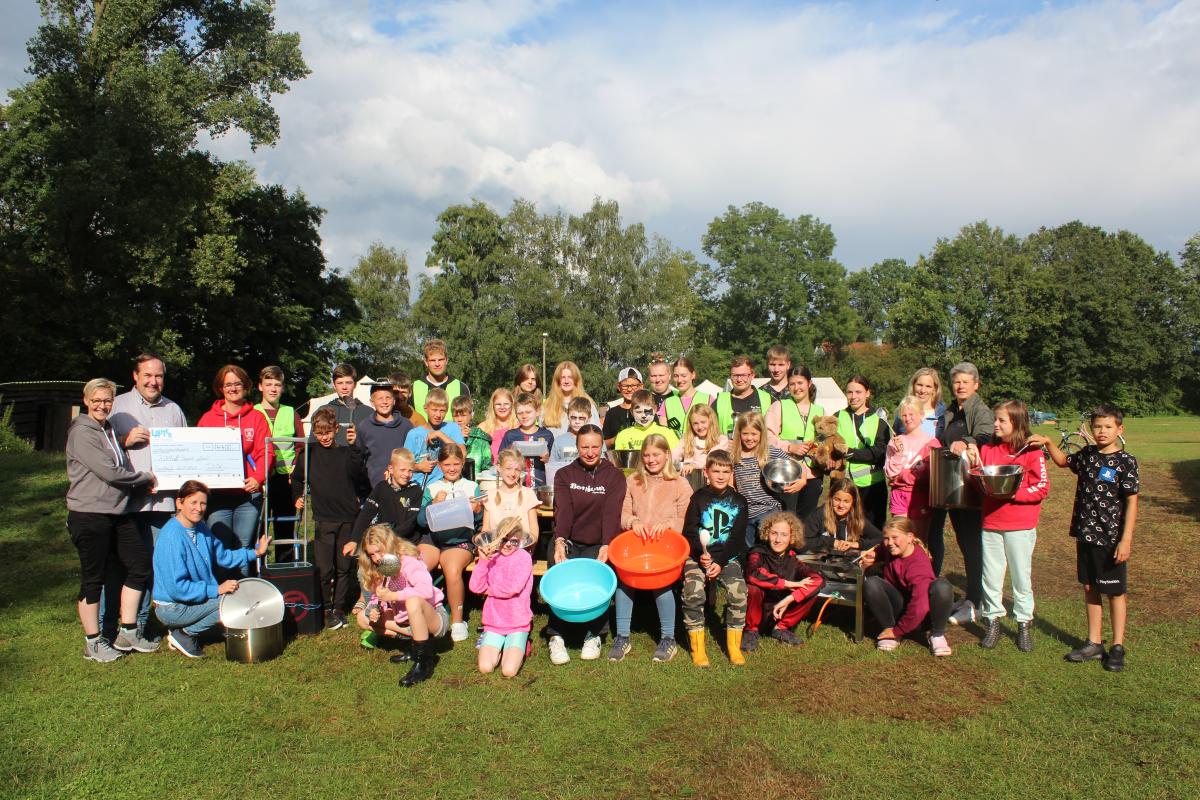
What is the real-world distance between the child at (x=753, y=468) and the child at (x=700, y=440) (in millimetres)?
227

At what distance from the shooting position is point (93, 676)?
492 cm

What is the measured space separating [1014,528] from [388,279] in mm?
42060

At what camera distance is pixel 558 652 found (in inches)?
208

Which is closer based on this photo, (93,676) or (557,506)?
(93,676)

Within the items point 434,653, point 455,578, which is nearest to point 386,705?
point 434,653

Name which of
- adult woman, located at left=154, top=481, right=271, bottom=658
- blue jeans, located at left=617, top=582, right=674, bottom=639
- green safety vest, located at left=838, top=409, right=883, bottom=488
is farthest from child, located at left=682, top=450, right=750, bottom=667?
adult woman, located at left=154, top=481, right=271, bottom=658

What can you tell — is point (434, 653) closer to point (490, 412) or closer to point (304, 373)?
point (490, 412)

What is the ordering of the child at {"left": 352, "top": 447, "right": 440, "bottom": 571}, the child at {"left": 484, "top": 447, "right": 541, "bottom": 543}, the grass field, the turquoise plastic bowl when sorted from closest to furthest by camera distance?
the grass field < the turquoise plastic bowl < the child at {"left": 484, "top": 447, "right": 541, "bottom": 543} < the child at {"left": 352, "top": 447, "right": 440, "bottom": 571}

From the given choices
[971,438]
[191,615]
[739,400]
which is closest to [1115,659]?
[971,438]

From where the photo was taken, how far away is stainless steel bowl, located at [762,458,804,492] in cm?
597

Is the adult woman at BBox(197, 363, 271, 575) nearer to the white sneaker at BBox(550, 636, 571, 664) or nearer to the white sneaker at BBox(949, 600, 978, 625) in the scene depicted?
the white sneaker at BBox(550, 636, 571, 664)

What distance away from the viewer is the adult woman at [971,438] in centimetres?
583

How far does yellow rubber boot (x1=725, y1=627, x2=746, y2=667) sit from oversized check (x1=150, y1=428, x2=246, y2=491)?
3590mm

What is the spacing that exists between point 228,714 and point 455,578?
5.89 feet
